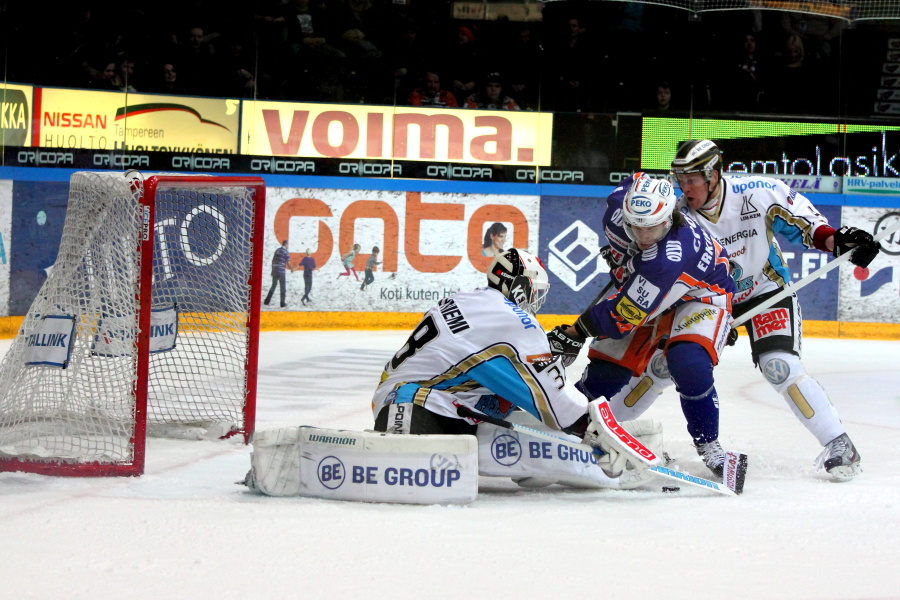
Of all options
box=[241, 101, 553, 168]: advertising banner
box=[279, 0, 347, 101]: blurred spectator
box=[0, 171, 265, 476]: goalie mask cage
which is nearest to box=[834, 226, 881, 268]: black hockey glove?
box=[0, 171, 265, 476]: goalie mask cage

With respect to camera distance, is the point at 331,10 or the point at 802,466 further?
the point at 331,10

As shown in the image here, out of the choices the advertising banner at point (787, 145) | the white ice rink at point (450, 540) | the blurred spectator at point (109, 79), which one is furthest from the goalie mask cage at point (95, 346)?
the advertising banner at point (787, 145)

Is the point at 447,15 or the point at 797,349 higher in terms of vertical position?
the point at 447,15

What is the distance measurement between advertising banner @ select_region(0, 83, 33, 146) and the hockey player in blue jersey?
574 centimetres

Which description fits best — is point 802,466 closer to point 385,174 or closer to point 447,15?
point 385,174

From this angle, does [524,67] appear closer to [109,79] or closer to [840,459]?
[109,79]

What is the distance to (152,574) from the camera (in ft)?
7.33

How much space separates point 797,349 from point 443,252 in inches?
219

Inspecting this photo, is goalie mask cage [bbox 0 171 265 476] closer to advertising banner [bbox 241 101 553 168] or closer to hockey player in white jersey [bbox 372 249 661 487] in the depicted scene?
hockey player in white jersey [bbox 372 249 661 487]

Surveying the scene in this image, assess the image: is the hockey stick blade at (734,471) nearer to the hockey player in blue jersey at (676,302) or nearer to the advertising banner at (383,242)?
the hockey player in blue jersey at (676,302)

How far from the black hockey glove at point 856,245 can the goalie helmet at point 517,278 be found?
119cm

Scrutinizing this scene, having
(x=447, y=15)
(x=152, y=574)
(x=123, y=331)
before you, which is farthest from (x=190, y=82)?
(x=152, y=574)

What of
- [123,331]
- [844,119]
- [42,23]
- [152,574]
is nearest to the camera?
[152,574]

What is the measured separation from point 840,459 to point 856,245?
0.72 meters
